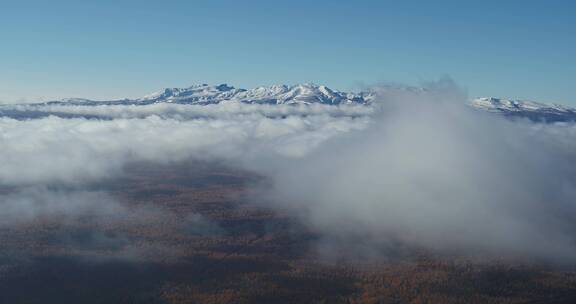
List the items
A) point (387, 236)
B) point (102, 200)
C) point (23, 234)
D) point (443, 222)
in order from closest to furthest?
point (23, 234) < point (387, 236) < point (443, 222) < point (102, 200)

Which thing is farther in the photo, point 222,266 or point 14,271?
point 222,266

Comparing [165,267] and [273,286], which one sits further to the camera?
[165,267]

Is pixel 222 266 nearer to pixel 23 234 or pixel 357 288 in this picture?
pixel 357 288

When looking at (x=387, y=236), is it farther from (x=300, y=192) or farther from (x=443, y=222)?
(x=300, y=192)

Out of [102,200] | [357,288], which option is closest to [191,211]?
[102,200]

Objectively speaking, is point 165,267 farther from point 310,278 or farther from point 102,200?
point 102,200

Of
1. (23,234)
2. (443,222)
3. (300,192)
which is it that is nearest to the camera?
(23,234)

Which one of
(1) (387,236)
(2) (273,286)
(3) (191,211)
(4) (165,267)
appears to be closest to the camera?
(2) (273,286)

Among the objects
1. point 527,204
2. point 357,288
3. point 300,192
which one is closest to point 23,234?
point 357,288

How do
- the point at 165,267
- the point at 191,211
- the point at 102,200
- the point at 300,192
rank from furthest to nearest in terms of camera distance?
the point at 300,192 → the point at 102,200 → the point at 191,211 → the point at 165,267
